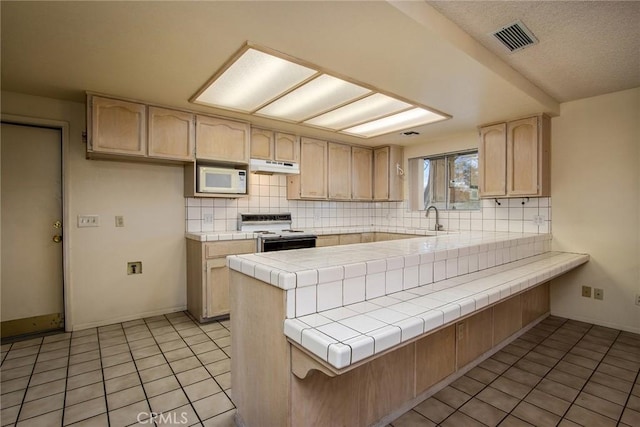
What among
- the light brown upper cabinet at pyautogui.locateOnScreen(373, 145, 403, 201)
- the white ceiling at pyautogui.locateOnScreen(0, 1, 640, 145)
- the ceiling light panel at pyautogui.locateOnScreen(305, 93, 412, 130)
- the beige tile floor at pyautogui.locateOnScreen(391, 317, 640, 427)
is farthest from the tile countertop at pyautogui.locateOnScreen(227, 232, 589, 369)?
the light brown upper cabinet at pyautogui.locateOnScreen(373, 145, 403, 201)

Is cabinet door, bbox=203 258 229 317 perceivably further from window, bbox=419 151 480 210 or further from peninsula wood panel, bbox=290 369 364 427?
window, bbox=419 151 480 210

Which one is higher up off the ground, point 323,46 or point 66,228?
point 323,46

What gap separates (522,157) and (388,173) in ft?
5.94

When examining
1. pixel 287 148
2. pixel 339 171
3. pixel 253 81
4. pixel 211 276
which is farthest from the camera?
pixel 339 171

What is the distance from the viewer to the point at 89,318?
306 cm

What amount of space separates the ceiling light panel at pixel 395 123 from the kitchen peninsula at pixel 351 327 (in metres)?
1.69

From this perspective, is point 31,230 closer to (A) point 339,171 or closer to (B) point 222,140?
(B) point 222,140

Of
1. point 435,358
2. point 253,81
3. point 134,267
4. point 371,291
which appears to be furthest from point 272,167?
point 435,358

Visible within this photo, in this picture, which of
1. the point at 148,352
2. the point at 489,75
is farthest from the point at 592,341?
the point at 148,352

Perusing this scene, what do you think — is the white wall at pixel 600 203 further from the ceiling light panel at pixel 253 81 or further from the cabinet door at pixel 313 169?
the ceiling light panel at pixel 253 81

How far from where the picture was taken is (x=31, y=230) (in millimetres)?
2912

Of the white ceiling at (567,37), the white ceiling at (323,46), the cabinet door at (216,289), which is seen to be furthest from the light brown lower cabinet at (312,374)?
the white ceiling at (567,37)

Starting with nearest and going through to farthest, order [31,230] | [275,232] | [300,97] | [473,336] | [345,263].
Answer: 1. [345,263]
2. [473,336]
3. [300,97]
4. [31,230]
5. [275,232]

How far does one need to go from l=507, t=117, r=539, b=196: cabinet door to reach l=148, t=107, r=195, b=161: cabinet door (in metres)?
3.44
